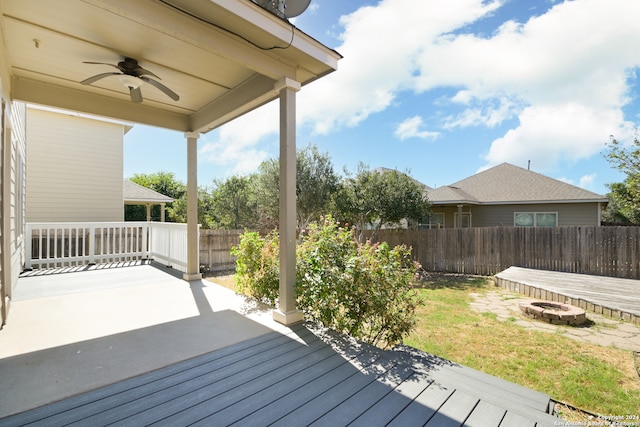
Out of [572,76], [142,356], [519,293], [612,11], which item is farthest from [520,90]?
[142,356]

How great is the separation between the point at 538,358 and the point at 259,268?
3.75 meters

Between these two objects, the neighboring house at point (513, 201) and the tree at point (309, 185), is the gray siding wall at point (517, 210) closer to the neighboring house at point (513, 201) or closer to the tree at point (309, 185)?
the neighboring house at point (513, 201)

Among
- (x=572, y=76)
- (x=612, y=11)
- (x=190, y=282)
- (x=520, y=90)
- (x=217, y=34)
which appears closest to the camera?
(x=217, y=34)

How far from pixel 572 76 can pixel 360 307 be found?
1355cm

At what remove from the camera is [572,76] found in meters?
11.0

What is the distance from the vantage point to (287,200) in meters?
3.42

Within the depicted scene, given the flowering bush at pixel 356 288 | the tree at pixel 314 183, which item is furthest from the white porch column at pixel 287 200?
the tree at pixel 314 183

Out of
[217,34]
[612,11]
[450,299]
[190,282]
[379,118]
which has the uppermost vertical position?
[379,118]

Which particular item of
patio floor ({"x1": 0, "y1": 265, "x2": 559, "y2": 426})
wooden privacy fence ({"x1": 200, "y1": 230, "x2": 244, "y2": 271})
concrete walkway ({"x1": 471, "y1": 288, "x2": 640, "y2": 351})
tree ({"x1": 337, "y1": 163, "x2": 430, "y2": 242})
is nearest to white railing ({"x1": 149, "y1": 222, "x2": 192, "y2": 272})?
wooden privacy fence ({"x1": 200, "y1": 230, "x2": 244, "y2": 271})

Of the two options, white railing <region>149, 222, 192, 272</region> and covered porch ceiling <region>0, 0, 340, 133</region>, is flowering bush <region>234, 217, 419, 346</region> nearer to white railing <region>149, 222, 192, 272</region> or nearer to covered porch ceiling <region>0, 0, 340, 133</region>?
covered porch ceiling <region>0, 0, 340, 133</region>

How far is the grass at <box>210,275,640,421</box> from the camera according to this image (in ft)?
8.89

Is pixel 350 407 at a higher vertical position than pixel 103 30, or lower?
lower

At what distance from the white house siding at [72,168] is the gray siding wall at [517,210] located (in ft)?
45.9

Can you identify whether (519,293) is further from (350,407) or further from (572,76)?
(572,76)
